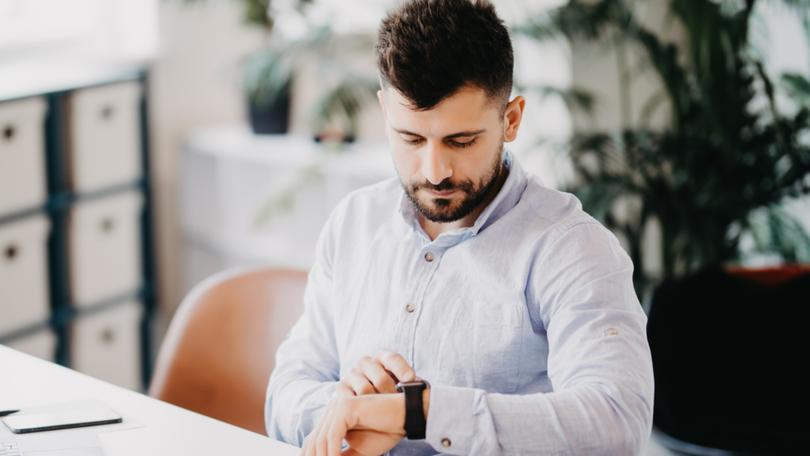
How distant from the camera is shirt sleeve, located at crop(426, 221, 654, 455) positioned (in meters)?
1.39

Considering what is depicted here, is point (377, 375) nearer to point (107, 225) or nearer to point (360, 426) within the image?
point (360, 426)

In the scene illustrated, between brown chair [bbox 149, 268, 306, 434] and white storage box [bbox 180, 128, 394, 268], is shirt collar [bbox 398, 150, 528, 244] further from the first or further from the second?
white storage box [bbox 180, 128, 394, 268]

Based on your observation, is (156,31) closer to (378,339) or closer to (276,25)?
(276,25)

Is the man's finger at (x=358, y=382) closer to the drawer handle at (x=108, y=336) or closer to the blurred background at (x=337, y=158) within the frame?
the blurred background at (x=337, y=158)

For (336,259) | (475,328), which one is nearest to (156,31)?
(336,259)

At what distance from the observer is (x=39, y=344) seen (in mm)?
3357

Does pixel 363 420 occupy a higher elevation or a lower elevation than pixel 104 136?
lower

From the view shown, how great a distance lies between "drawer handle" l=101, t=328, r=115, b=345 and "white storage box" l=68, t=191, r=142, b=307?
0.34ft

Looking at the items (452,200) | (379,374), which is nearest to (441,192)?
(452,200)

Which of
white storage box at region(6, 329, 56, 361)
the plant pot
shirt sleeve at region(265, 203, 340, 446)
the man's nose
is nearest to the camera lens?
the man's nose

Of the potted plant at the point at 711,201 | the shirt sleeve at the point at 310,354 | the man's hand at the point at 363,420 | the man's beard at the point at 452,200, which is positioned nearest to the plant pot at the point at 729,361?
the potted plant at the point at 711,201

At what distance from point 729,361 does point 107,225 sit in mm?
1837

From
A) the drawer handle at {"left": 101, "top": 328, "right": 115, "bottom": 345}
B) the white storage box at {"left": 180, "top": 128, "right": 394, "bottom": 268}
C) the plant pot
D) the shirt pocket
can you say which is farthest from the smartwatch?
the drawer handle at {"left": 101, "top": 328, "right": 115, "bottom": 345}

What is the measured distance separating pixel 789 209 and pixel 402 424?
225cm
